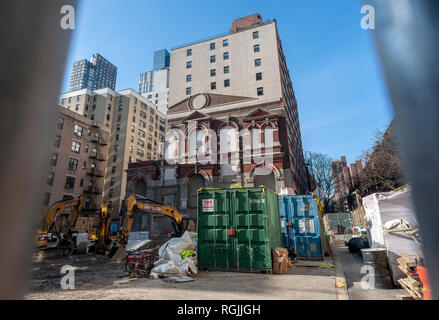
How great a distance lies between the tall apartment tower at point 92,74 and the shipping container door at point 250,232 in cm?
14065

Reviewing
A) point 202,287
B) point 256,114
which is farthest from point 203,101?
point 202,287

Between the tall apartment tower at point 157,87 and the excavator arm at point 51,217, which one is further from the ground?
the tall apartment tower at point 157,87

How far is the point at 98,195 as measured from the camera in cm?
4359

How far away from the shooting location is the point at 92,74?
13738 cm

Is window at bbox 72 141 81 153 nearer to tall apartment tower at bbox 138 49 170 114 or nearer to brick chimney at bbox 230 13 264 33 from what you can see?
brick chimney at bbox 230 13 264 33

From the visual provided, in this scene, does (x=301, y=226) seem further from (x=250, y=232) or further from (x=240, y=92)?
(x=240, y=92)

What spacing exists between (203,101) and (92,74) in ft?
432

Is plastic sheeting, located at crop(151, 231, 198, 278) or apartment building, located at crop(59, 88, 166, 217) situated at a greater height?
apartment building, located at crop(59, 88, 166, 217)

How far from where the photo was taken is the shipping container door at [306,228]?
12966mm

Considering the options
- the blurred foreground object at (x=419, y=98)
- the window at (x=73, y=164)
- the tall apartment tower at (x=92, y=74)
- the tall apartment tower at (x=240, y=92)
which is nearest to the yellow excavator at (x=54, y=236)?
the tall apartment tower at (x=240, y=92)

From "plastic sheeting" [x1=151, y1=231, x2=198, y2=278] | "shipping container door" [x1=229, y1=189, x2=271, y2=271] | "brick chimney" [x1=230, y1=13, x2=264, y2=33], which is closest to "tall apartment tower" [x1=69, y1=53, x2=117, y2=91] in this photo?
"brick chimney" [x1=230, y1=13, x2=264, y2=33]

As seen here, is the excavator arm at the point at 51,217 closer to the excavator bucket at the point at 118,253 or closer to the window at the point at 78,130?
the excavator bucket at the point at 118,253

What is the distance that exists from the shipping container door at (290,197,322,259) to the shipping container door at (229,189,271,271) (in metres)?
4.51

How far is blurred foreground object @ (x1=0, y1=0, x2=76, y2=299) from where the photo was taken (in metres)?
0.57
